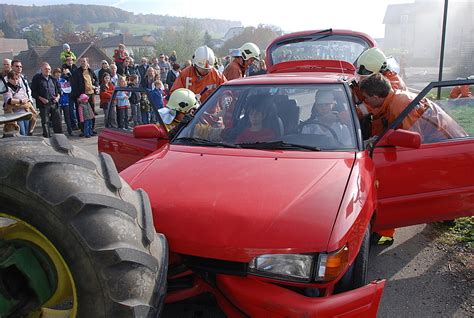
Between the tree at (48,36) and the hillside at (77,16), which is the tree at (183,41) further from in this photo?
the hillside at (77,16)

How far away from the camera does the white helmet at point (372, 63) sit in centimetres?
515

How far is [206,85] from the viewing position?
259 inches

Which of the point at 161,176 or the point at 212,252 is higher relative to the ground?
the point at 161,176

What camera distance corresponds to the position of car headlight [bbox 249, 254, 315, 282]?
220cm

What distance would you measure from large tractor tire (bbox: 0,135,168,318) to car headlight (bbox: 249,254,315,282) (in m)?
0.51

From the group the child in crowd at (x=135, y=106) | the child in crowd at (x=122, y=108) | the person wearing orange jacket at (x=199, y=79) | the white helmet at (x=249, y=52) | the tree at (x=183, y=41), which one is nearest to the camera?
the child in crowd at (x=122, y=108)

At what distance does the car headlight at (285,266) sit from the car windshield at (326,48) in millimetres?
4594

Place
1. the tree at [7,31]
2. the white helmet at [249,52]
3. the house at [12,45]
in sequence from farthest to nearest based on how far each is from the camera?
the tree at [7,31]
the house at [12,45]
the white helmet at [249,52]

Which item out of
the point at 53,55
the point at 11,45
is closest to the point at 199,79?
the point at 53,55

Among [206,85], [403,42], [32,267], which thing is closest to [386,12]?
[403,42]

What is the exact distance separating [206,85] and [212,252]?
183 inches

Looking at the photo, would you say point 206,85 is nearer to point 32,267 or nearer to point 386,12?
point 32,267

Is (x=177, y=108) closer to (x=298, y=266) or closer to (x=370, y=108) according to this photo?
(x=370, y=108)

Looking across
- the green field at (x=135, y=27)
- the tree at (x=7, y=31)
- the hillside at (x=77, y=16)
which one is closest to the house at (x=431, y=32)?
the hillside at (x=77, y=16)
